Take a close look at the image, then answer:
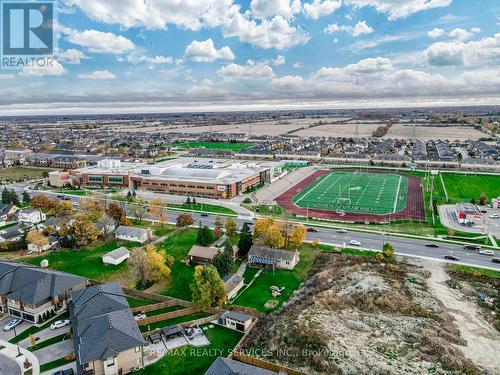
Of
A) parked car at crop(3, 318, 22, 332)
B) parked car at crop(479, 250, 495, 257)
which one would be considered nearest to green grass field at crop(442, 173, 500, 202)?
parked car at crop(479, 250, 495, 257)

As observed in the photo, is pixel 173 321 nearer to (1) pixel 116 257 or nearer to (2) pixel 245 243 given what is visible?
(2) pixel 245 243

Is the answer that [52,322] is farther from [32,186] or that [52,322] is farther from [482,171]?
[482,171]

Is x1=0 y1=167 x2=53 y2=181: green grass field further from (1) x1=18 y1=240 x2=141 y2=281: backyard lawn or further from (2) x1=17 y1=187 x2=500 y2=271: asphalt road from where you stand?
(2) x1=17 y1=187 x2=500 y2=271: asphalt road

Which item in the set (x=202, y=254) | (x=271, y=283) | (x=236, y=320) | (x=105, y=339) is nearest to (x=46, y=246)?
(x=202, y=254)

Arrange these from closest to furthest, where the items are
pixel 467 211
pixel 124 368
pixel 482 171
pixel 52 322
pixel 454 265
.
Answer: pixel 124 368 < pixel 52 322 < pixel 454 265 < pixel 467 211 < pixel 482 171

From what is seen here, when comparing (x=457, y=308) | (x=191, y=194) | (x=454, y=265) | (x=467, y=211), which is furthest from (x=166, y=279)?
(x=467, y=211)

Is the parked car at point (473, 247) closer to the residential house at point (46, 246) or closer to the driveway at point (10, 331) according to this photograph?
the driveway at point (10, 331)
